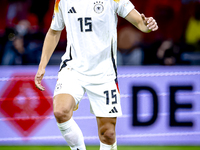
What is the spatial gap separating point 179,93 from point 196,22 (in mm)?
2043

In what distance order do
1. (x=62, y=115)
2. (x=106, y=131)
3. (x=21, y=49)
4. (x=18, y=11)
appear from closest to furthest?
(x=62, y=115), (x=106, y=131), (x=21, y=49), (x=18, y=11)

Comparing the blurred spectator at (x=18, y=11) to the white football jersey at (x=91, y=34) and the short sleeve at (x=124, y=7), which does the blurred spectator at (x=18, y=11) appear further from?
the short sleeve at (x=124, y=7)

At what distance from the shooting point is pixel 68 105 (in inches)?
98.6

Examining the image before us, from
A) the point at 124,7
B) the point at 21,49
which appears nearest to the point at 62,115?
the point at 124,7

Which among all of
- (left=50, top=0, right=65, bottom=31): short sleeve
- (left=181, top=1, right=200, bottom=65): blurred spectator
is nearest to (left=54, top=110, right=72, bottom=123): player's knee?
(left=50, top=0, right=65, bottom=31): short sleeve

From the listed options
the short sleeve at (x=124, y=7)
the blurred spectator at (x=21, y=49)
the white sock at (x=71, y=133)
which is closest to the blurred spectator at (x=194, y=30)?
the blurred spectator at (x=21, y=49)

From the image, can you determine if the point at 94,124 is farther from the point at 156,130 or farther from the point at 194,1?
the point at 194,1

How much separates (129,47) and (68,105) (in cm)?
288

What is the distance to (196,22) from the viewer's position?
5676mm

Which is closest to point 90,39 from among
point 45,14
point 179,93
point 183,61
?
point 179,93

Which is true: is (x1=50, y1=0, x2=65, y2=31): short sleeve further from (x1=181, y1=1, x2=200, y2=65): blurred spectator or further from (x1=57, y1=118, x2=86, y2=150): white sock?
(x1=181, y1=1, x2=200, y2=65): blurred spectator

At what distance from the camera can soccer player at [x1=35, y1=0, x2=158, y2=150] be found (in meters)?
2.66

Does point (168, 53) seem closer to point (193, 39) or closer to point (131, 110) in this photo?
point (193, 39)

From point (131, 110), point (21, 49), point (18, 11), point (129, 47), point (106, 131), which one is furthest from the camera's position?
point (18, 11)
